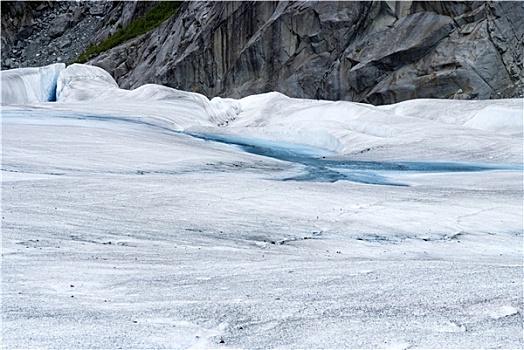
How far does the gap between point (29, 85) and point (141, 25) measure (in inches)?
1388

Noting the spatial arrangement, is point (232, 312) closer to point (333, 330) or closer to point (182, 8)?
point (333, 330)

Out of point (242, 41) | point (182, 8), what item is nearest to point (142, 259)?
point (242, 41)

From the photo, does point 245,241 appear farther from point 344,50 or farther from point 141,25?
point 141,25

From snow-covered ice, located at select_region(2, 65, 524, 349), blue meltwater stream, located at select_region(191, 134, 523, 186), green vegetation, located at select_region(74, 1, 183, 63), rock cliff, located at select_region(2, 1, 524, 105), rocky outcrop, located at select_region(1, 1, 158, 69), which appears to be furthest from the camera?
rocky outcrop, located at select_region(1, 1, 158, 69)

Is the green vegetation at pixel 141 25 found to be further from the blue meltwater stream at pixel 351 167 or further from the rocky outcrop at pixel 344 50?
the blue meltwater stream at pixel 351 167

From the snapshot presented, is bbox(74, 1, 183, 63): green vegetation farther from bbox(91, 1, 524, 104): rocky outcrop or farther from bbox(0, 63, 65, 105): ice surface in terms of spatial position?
bbox(0, 63, 65, 105): ice surface

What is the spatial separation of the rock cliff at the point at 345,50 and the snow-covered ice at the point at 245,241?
59.1 feet

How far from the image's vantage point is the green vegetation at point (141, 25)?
54312 mm

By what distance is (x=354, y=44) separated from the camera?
120ft

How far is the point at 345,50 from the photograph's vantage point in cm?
3706

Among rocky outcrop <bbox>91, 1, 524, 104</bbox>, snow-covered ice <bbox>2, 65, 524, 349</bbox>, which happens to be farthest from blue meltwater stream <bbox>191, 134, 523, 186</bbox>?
rocky outcrop <bbox>91, 1, 524, 104</bbox>

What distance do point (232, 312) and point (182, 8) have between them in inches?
1737

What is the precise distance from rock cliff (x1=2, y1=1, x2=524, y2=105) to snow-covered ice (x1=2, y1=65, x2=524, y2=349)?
59.1ft

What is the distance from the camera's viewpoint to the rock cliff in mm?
31812
